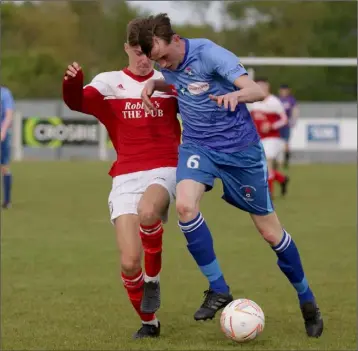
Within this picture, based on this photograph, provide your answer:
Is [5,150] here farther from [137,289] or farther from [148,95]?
[148,95]

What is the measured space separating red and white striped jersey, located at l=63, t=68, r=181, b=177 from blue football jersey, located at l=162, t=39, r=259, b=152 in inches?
13.8

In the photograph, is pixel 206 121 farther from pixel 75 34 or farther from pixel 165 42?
pixel 75 34

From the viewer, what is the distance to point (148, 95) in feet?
22.1

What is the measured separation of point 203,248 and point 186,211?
0.29 meters

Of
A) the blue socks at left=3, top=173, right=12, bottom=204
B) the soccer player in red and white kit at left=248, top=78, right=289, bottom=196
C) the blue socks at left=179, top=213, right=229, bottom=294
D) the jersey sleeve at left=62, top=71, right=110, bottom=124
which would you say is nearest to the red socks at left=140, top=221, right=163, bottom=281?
the blue socks at left=179, top=213, right=229, bottom=294

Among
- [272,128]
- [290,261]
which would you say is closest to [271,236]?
[290,261]

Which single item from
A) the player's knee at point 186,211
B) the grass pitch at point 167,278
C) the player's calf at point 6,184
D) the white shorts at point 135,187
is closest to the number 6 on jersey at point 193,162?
the player's knee at point 186,211

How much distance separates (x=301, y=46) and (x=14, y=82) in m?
12.1

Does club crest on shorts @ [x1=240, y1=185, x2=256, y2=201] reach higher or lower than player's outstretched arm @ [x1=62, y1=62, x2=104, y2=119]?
lower

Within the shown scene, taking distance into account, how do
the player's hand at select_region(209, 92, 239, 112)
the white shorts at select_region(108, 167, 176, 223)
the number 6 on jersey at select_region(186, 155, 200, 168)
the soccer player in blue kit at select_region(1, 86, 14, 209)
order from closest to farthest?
1. the player's hand at select_region(209, 92, 239, 112)
2. the number 6 on jersey at select_region(186, 155, 200, 168)
3. the white shorts at select_region(108, 167, 176, 223)
4. the soccer player in blue kit at select_region(1, 86, 14, 209)

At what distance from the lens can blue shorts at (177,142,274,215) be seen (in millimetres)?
6602

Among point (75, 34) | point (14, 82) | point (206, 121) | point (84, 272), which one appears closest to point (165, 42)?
point (206, 121)

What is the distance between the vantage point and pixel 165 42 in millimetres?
6406

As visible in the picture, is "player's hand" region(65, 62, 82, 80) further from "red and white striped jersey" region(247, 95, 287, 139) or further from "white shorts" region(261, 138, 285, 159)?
"red and white striped jersey" region(247, 95, 287, 139)
